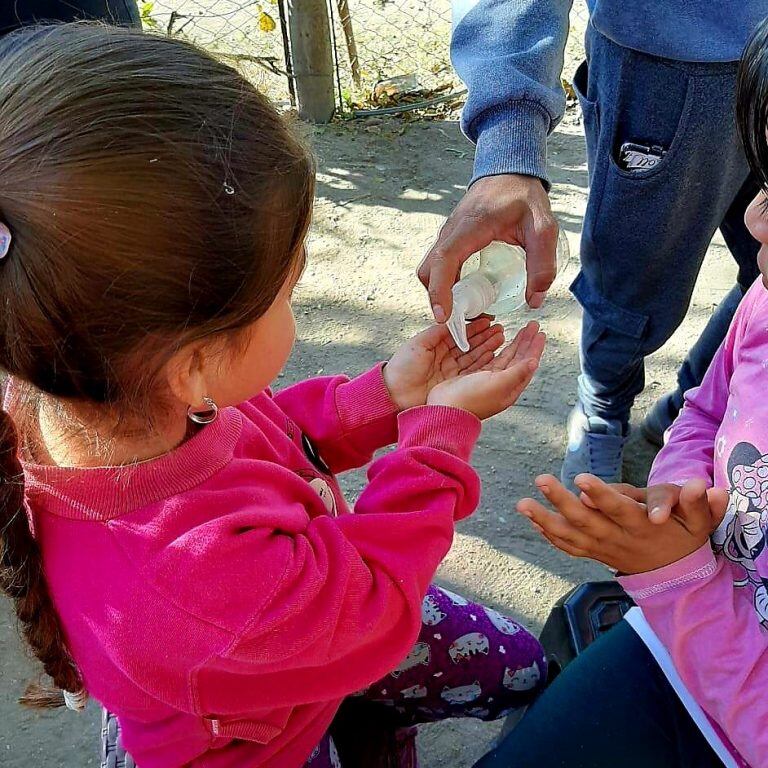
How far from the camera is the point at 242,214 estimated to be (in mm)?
845

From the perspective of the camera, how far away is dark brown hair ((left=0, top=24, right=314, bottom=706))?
2.51ft

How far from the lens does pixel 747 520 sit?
110cm

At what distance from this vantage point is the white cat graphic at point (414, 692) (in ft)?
4.42

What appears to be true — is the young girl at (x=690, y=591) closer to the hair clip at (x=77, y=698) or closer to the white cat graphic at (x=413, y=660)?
the white cat graphic at (x=413, y=660)

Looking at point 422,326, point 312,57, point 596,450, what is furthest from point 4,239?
point 312,57

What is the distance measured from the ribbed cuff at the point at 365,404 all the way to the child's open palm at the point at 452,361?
0.02m

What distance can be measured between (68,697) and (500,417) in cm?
159

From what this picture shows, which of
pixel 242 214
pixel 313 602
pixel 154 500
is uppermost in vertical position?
pixel 242 214

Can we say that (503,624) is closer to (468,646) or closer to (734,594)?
(468,646)

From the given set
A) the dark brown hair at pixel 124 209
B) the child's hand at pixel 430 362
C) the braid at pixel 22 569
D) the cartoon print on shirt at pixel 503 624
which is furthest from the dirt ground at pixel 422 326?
the child's hand at pixel 430 362

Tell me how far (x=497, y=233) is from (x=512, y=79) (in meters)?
0.33

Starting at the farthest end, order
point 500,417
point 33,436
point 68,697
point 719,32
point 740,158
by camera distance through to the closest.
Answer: point 500,417 < point 740,158 < point 719,32 < point 68,697 < point 33,436

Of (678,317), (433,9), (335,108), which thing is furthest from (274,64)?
(678,317)

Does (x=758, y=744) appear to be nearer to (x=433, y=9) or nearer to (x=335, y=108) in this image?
(x=335, y=108)
